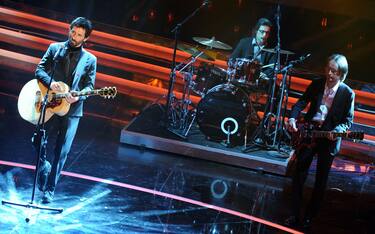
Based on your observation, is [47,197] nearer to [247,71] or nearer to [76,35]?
[76,35]

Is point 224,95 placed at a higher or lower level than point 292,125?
higher

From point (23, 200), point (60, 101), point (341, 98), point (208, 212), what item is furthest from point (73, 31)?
point (341, 98)

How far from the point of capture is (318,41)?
13.4 meters

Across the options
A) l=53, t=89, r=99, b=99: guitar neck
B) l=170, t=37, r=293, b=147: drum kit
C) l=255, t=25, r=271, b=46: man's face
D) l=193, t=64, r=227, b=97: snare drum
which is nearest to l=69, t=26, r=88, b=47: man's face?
l=53, t=89, r=99, b=99: guitar neck

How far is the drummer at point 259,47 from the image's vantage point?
9.50 m

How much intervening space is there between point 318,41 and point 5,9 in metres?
7.53

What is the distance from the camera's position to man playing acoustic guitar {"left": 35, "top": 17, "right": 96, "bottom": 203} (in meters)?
5.71

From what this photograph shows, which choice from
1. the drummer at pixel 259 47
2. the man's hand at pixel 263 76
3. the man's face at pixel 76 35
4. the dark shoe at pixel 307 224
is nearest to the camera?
the man's face at pixel 76 35

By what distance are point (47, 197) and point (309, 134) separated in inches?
113

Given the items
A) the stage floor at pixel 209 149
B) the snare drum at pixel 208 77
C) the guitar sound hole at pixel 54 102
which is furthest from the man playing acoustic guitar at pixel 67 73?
the snare drum at pixel 208 77

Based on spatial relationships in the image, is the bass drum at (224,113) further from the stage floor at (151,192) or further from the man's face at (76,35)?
the man's face at (76,35)

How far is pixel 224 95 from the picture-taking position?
912 cm

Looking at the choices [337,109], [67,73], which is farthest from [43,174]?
[337,109]

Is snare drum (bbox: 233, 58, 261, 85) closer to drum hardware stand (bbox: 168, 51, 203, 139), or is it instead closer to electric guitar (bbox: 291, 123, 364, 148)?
drum hardware stand (bbox: 168, 51, 203, 139)
